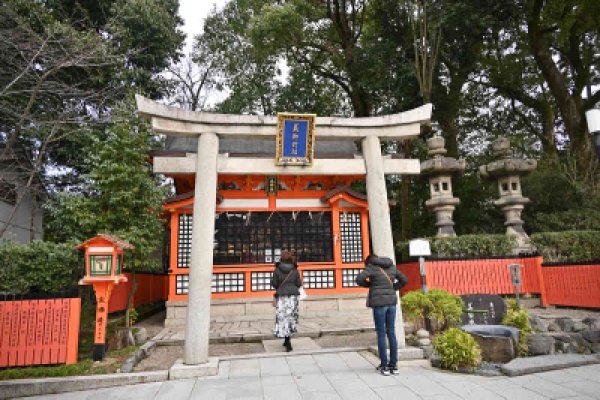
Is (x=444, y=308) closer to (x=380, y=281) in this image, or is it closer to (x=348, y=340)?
(x=348, y=340)

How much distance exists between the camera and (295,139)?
7.02 meters

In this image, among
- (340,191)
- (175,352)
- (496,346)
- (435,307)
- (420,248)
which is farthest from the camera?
(340,191)

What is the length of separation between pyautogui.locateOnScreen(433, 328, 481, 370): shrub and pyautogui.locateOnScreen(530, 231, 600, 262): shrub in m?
8.74

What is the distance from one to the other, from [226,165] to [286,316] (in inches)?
125

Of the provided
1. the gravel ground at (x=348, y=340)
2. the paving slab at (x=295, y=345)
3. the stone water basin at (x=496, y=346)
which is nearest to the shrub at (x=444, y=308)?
the stone water basin at (x=496, y=346)

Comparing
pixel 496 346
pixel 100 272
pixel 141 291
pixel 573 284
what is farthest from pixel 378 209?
pixel 141 291

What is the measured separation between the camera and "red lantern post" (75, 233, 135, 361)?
639 cm

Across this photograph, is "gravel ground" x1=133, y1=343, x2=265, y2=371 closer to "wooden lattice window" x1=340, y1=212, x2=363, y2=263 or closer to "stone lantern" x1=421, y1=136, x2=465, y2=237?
"wooden lattice window" x1=340, y1=212, x2=363, y2=263

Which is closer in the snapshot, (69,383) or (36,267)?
(69,383)

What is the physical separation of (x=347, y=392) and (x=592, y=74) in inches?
978

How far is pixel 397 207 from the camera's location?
1878 cm

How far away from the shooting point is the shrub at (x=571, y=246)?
11.9 m

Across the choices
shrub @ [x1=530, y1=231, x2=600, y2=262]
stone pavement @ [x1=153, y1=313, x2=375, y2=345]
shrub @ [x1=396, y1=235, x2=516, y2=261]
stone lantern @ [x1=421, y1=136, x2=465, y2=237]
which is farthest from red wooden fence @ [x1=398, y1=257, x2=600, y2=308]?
stone pavement @ [x1=153, y1=313, x2=375, y2=345]

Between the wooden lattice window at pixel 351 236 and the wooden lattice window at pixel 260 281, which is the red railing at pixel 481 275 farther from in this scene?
the wooden lattice window at pixel 260 281
